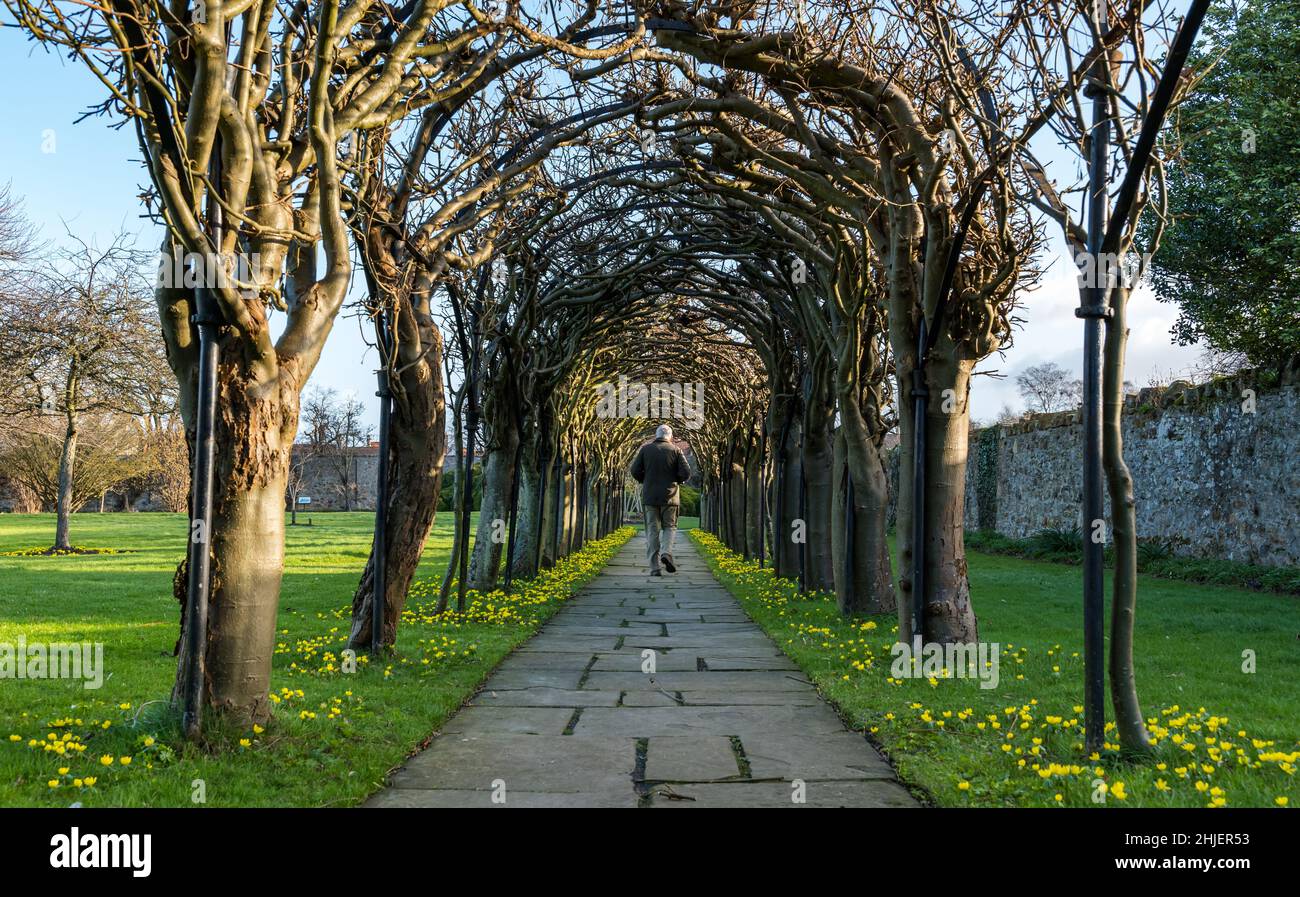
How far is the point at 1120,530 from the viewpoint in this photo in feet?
13.0

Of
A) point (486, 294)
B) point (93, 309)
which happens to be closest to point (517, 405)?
point (486, 294)

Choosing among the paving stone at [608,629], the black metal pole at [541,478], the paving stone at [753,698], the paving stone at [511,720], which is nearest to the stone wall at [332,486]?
the black metal pole at [541,478]

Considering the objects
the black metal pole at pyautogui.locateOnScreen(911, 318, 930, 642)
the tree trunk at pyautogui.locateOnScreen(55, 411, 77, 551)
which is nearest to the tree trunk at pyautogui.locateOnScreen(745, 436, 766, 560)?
the black metal pole at pyautogui.locateOnScreen(911, 318, 930, 642)

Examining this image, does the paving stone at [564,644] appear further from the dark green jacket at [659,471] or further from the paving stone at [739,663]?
the dark green jacket at [659,471]

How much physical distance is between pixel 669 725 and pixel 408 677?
186 cm

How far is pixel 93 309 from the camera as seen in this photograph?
1741 cm

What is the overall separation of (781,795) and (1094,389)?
208 cm

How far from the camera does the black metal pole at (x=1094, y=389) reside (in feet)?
12.9

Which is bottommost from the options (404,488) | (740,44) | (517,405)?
(404,488)

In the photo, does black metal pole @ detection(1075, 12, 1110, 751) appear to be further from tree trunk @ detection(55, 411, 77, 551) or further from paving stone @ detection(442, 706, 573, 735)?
tree trunk @ detection(55, 411, 77, 551)

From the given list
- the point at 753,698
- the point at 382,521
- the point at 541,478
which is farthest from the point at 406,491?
the point at 541,478

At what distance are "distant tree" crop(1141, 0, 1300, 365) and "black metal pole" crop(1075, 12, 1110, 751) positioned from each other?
8851mm

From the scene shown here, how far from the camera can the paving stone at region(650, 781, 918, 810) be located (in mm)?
3592
